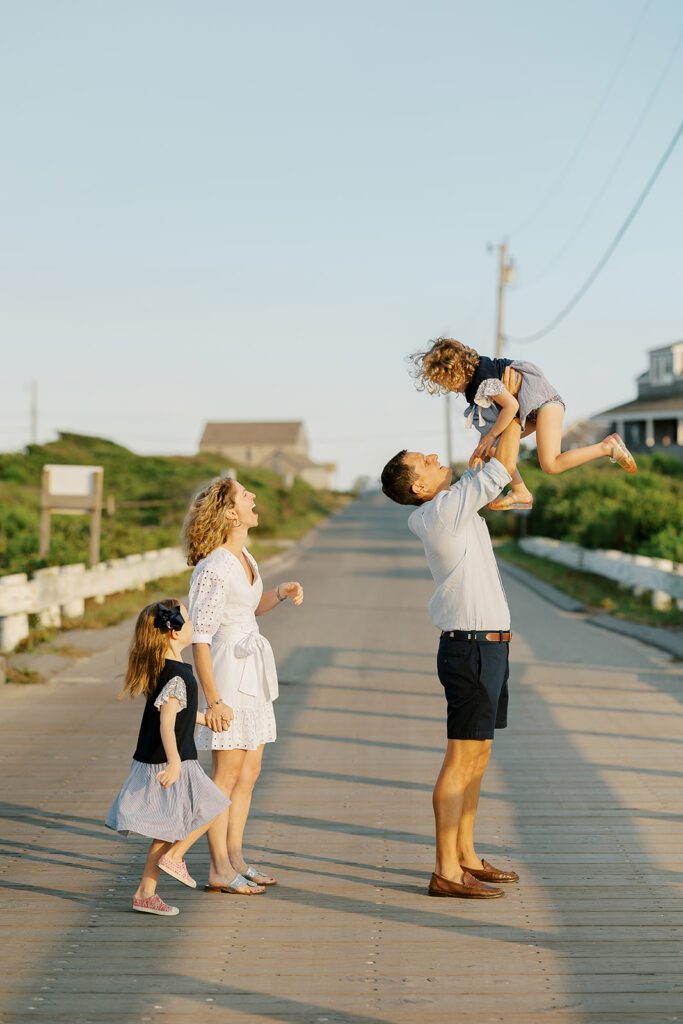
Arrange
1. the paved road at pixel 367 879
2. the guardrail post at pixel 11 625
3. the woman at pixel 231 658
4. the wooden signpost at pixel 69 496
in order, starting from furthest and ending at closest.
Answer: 1. the wooden signpost at pixel 69 496
2. the guardrail post at pixel 11 625
3. the woman at pixel 231 658
4. the paved road at pixel 367 879

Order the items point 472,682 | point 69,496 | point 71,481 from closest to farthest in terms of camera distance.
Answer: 1. point 472,682
2. point 69,496
3. point 71,481

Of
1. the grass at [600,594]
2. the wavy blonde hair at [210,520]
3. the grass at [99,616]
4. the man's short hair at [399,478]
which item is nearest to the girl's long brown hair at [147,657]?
the wavy blonde hair at [210,520]

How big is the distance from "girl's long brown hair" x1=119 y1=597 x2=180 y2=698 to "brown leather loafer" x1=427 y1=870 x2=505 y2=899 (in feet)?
5.24

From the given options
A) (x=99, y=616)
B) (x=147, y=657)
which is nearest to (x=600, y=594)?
(x=99, y=616)

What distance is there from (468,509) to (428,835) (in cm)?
229

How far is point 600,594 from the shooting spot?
25.8m

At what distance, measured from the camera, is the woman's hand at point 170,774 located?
19.1ft

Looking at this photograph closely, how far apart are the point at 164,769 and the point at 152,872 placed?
46cm

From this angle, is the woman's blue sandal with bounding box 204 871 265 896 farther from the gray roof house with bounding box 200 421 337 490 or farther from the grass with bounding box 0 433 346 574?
the gray roof house with bounding box 200 421 337 490

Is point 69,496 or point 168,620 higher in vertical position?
point 69,496

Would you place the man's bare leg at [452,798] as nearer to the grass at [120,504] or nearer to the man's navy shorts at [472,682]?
the man's navy shorts at [472,682]

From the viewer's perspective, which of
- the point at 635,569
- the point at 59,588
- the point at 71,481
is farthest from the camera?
the point at 635,569

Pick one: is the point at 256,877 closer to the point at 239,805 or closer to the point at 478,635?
the point at 239,805

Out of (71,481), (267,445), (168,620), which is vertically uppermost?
(267,445)
